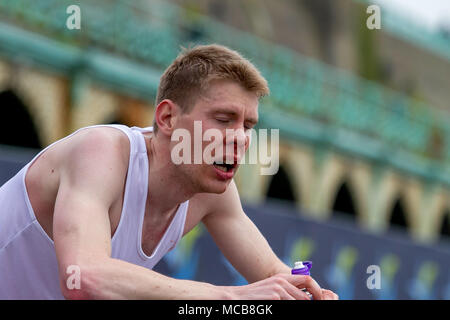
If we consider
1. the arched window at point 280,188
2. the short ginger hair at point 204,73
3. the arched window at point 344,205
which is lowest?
the short ginger hair at point 204,73

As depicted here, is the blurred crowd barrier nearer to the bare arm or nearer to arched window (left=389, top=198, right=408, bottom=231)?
the bare arm

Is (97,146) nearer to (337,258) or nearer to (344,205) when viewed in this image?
(337,258)

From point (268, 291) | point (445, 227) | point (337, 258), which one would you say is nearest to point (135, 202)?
point (268, 291)

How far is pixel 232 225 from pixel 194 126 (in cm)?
69

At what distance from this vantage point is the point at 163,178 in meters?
3.09

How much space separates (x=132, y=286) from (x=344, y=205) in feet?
90.8

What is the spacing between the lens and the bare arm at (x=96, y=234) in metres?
2.43

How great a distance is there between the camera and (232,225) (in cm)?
343

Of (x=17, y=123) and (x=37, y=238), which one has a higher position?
(x=17, y=123)

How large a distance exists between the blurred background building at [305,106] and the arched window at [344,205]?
0.04m

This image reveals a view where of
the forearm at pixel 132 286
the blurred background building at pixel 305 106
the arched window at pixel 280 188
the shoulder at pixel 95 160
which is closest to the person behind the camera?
the forearm at pixel 132 286

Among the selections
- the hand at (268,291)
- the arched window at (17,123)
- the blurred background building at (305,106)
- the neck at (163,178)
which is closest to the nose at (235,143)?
the neck at (163,178)

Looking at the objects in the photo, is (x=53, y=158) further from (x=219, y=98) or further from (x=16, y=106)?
(x=16, y=106)

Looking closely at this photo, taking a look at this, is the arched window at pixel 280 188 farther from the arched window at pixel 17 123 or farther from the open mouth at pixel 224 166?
the open mouth at pixel 224 166
